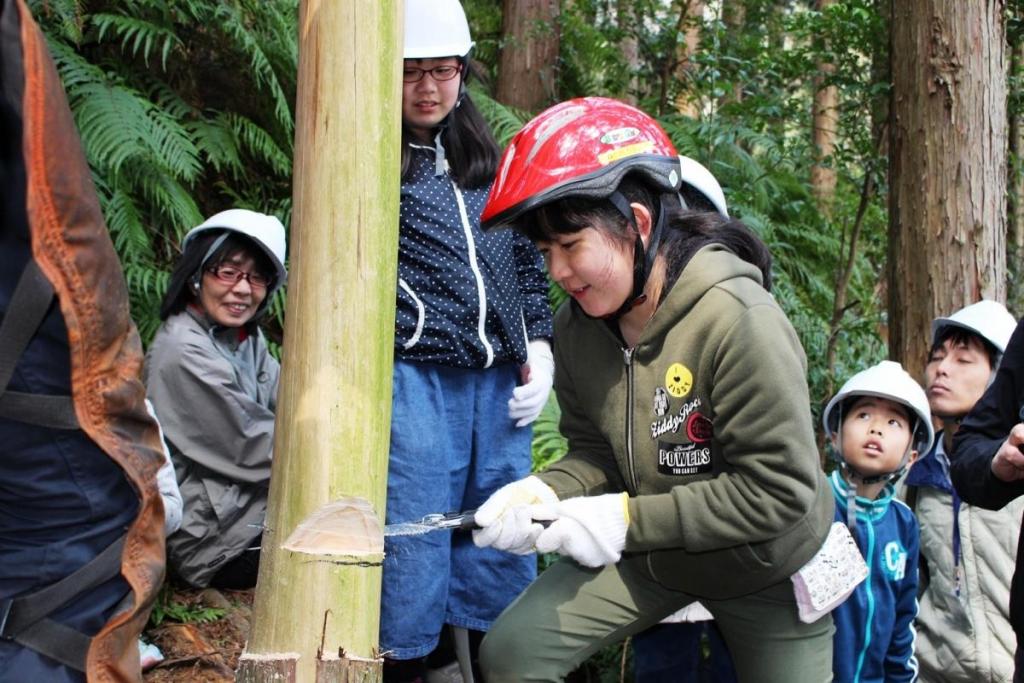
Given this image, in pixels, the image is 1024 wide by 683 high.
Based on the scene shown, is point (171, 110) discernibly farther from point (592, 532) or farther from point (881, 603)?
point (881, 603)

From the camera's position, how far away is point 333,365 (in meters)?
1.97

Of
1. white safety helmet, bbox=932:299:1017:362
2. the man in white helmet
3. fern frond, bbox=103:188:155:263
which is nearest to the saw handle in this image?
the man in white helmet

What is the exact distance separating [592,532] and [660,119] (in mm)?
5101

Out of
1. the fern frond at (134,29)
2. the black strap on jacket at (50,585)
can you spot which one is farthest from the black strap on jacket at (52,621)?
the fern frond at (134,29)

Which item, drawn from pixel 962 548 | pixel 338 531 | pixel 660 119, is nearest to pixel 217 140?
pixel 660 119

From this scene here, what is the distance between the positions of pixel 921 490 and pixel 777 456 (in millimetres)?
1564

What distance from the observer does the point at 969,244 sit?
4309 mm

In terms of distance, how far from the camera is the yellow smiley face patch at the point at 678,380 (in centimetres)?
242

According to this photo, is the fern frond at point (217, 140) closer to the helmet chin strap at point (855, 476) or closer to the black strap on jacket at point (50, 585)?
the helmet chin strap at point (855, 476)

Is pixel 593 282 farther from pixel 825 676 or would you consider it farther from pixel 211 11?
pixel 211 11

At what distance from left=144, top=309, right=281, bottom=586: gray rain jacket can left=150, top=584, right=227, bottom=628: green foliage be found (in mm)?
99

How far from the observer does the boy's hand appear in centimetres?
219

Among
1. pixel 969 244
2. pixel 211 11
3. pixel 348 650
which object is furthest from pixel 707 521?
pixel 211 11

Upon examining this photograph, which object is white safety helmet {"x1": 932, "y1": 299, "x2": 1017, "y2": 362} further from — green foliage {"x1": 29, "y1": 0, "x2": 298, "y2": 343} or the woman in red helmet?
green foliage {"x1": 29, "y1": 0, "x2": 298, "y2": 343}
